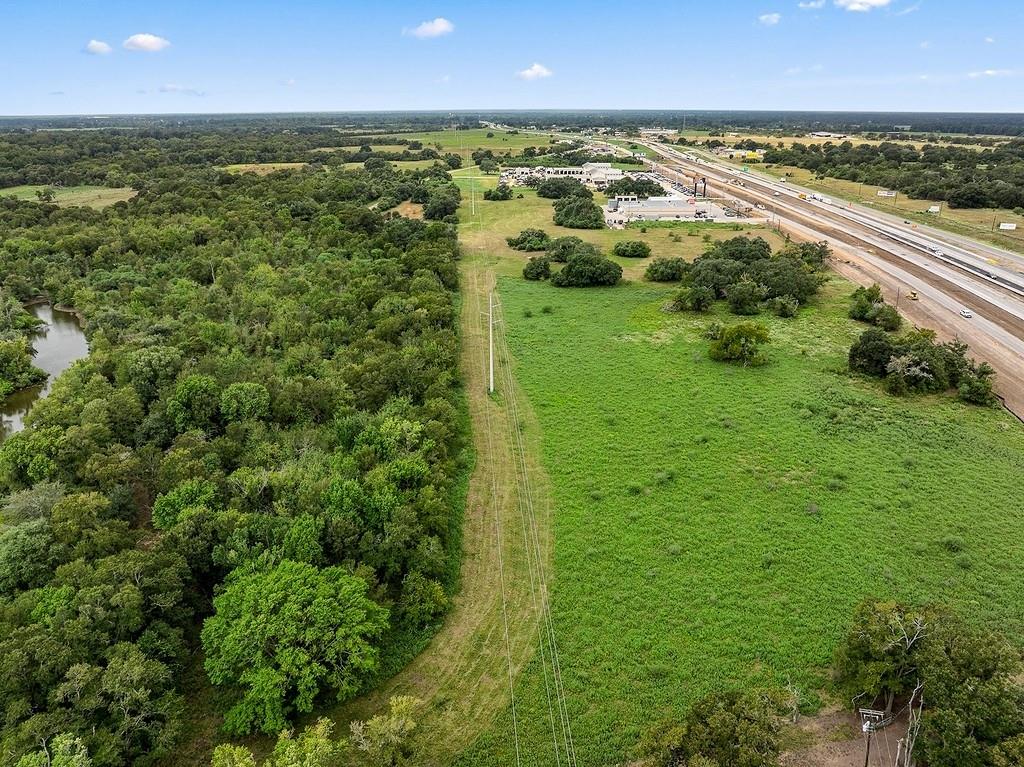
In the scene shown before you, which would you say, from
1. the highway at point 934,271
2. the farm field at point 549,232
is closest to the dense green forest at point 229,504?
A: the farm field at point 549,232

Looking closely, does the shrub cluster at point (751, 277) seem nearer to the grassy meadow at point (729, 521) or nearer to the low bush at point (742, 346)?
the grassy meadow at point (729, 521)

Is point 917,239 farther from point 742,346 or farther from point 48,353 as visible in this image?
point 48,353

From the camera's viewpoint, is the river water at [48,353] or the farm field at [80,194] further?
the farm field at [80,194]

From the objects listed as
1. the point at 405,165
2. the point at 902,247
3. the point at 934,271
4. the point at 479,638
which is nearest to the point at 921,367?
the point at 934,271

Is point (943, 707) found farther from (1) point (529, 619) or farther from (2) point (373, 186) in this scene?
(2) point (373, 186)

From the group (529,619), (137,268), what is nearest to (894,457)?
(529,619)

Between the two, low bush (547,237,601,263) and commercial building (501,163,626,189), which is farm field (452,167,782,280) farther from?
commercial building (501,163,626,189)

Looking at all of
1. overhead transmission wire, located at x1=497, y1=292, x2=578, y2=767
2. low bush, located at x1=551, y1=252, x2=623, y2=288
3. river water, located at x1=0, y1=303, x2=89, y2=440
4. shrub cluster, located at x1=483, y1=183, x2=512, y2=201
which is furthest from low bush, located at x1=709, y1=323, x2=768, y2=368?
shrub cluster, located at x1=483, y1=183, x2=512, y2=201
